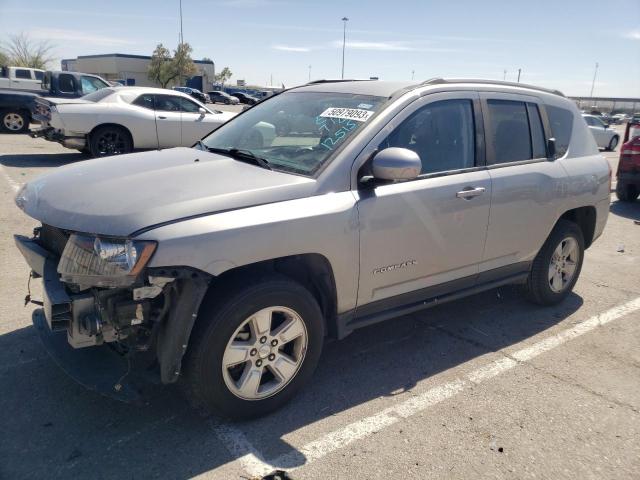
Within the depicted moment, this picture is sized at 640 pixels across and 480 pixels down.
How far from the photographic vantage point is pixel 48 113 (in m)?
10.3

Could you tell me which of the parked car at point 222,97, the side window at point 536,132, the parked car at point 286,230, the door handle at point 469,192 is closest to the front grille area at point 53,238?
the parked car at point 286,230

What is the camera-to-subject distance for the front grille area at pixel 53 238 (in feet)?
9.42

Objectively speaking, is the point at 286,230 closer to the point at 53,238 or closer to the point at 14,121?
the point at 53,238

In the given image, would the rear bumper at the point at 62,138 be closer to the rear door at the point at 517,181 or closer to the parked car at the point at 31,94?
the parked car at the point at 31,94

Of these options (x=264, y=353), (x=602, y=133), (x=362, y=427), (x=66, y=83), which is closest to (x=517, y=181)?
(x=362, y=427)

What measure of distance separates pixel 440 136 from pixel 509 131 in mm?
855

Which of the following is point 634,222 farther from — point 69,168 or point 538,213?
point 69,168

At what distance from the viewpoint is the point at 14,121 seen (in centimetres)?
1527

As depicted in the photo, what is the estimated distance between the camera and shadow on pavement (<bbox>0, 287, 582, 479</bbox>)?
2594 millimetres

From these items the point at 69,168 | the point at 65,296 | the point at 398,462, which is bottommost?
the point at 398,462

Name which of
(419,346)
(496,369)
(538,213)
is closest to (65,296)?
(419,346)

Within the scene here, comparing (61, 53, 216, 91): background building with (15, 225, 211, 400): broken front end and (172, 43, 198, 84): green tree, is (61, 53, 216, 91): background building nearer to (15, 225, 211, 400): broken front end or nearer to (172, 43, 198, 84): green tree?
Answer: (172, 43, 198, 84): green tree

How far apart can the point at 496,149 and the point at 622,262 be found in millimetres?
3655

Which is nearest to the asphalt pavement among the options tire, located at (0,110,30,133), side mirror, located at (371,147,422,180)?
side mirror, located at (371,147,422,180)
